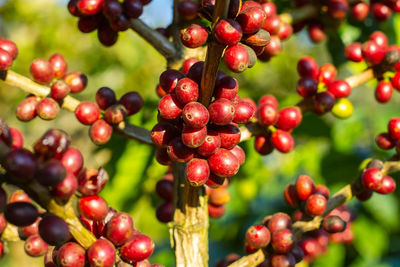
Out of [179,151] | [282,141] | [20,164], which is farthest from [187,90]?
[282,141]

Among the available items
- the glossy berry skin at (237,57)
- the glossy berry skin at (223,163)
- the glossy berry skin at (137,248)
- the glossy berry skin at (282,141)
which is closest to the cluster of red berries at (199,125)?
the glossy berry skin at (223,163)

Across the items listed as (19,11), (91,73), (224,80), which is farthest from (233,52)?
(19,11)

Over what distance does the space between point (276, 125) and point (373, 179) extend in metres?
0.44

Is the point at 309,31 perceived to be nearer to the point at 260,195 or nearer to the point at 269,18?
the point at 269,18

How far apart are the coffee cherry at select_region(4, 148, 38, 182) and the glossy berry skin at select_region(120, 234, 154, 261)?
457 millimetres

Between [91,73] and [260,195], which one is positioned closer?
[260,195]

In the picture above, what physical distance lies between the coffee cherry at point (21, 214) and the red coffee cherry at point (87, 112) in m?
0.68

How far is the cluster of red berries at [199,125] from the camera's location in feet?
4.05

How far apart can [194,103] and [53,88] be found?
0.73 meters

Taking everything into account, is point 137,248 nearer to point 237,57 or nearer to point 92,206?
point 92,206

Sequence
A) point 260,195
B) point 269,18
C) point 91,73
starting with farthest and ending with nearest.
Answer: point 91,73
point 260,195
point 269,18

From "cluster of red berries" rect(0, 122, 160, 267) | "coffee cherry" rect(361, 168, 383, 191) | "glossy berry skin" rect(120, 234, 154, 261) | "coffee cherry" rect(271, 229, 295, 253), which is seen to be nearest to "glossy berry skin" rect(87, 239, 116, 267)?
"cluster of red berries" rect(0, 122, 160, 267)

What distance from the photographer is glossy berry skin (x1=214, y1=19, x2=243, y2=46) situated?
42.1 inches

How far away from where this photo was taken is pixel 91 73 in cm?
471
